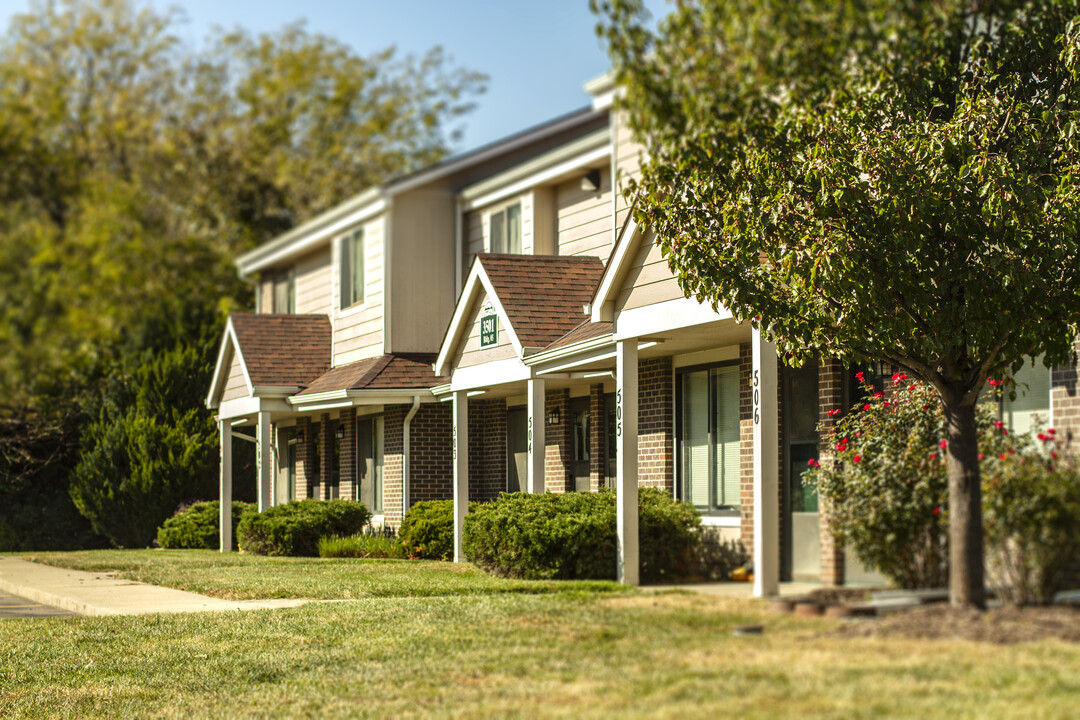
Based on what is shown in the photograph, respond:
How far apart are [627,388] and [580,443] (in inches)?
245

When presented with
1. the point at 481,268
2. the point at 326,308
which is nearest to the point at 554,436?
the point at 481,268

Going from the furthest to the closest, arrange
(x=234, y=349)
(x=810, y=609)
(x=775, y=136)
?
(x=234, y=349)
(x=775, y=136)
(x=810, y=609)

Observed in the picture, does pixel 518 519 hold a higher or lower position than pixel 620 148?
lower

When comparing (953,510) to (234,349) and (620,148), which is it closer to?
(620,148)

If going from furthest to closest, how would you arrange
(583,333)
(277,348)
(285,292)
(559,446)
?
(285,292) → (277,348) → (559,446) → (583,333)

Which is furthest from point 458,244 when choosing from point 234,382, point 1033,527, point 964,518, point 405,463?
point 1033,527

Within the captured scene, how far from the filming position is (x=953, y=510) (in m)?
6.61

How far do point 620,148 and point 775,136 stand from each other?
7.18 meters

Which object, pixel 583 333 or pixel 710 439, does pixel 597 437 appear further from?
pixel 710 439

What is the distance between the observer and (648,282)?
491 inches

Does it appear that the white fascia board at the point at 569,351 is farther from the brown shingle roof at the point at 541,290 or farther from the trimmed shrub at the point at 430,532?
the trimmed shrub at the point at 430,532

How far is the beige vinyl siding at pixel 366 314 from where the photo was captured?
23281 mm

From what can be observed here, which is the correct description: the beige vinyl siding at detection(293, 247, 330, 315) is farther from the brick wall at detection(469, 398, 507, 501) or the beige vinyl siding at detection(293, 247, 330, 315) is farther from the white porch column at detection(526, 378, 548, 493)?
the white porch column at detection(526, 378, 548, 493)

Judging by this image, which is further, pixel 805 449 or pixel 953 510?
pixel 805 449
